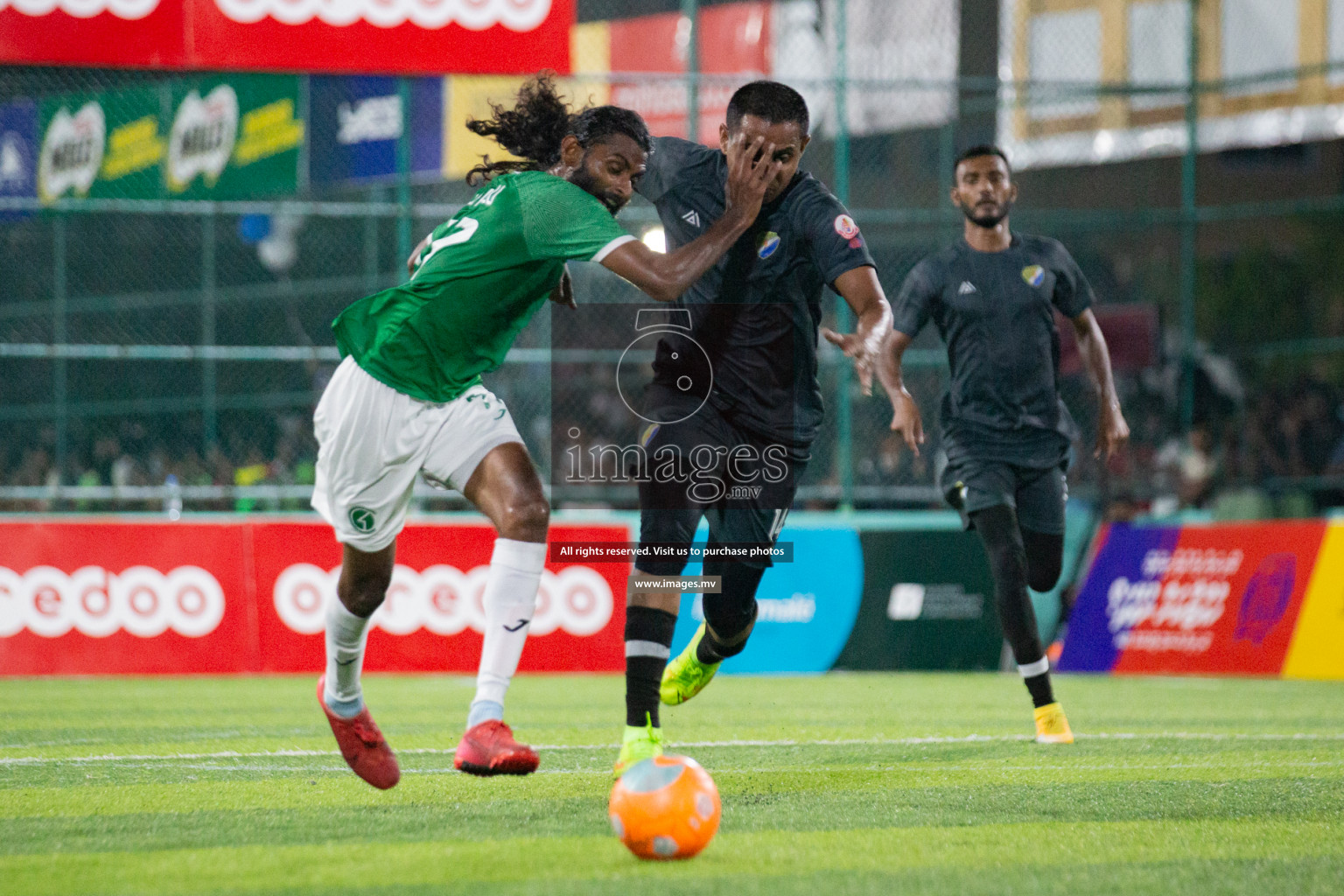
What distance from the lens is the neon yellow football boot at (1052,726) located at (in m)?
6.93

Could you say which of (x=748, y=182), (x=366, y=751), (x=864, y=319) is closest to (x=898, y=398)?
(x=864, y=319)

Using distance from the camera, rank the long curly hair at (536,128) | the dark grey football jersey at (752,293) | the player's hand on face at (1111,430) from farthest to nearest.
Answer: the player's hand on face at (1111,430) → the dark grey football jersey at (752,293) → the long curly hair at (536,128)

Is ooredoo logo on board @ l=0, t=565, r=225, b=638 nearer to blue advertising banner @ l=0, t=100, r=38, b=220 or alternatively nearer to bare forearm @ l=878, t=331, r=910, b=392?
bare forearm @ l=878, t=331, r=910, b=392

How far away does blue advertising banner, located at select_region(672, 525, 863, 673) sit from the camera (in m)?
12.2

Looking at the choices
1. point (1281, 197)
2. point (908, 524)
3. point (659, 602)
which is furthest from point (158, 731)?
point (1281, 197)

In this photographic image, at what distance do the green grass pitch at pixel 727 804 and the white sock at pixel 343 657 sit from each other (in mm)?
298

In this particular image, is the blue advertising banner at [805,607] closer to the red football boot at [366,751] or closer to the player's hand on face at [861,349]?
the player's hand on face at [861,349]

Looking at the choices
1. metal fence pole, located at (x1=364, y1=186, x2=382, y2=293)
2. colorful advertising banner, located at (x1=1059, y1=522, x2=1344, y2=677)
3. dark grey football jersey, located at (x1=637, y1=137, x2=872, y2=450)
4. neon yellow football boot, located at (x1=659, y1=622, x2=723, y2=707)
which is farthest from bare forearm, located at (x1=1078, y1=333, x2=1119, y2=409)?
metal fence pole, located at (x1=364, y1=186, x2=382, y2=293)

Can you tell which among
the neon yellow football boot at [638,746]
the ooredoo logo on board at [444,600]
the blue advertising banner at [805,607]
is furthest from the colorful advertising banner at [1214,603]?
the neon yellow football boot at [638,746]

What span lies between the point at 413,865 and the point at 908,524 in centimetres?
904

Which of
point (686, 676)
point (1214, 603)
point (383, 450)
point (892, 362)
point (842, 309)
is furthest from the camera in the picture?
point (842, 309)

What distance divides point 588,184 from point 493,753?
172cm

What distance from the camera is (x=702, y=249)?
4.83m

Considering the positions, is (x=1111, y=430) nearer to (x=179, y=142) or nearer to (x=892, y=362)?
(x=892, y=362)
